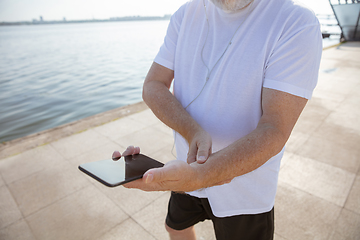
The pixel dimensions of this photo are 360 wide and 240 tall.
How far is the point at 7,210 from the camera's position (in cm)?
253

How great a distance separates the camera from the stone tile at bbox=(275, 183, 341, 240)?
212 centimetres

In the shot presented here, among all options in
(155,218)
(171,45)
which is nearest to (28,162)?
(155,218)

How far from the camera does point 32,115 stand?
324 inches

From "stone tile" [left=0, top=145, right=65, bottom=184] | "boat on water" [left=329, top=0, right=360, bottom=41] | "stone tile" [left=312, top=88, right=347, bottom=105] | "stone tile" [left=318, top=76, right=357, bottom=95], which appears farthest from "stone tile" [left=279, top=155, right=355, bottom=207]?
"boat on water" [left=329, top=0, right=360, bottom=41]

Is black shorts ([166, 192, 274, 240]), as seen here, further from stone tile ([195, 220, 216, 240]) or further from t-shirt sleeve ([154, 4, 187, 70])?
stone tile ([195, 220, 216, 240])

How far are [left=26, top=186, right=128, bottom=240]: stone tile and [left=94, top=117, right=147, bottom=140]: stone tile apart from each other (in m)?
1.52

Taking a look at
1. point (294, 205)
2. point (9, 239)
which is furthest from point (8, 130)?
point (294, 205)

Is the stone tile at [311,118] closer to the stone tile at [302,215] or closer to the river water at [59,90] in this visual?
the stone tile at [302,215]

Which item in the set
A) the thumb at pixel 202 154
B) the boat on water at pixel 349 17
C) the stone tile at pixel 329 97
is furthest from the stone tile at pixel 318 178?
the boat on water at pixel 349 17

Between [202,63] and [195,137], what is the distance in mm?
364

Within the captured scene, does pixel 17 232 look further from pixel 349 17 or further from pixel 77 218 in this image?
pixel 349 17

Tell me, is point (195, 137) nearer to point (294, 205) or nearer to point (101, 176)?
point (101, 176)

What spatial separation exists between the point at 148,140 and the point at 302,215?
7.89 feet

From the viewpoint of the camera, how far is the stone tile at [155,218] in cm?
223
